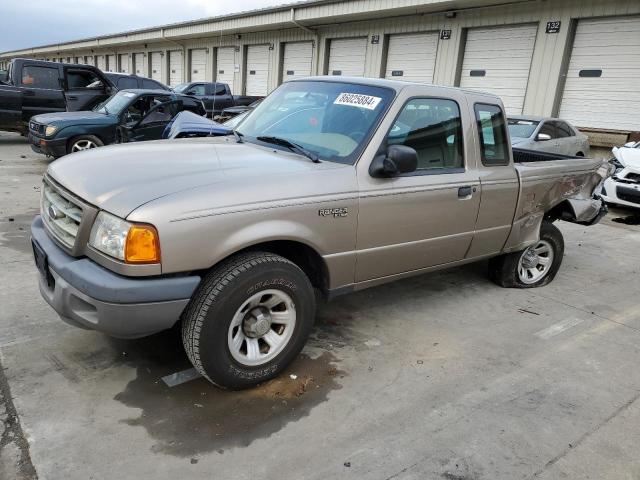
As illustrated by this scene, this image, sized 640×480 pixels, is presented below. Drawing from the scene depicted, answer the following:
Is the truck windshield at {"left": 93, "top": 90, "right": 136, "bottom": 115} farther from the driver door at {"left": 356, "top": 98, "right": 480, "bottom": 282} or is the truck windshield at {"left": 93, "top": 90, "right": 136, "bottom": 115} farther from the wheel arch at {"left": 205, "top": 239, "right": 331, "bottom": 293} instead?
the wheel arch at {"left": 205, "top": 239, "right": 331, "bottom": 293}

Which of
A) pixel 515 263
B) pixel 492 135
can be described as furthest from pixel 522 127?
pixel 492 135

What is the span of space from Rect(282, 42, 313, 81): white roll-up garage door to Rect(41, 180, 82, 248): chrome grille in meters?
18.0

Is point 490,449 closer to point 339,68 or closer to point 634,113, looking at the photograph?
point 634,113

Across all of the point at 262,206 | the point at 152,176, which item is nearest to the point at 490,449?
the point at 262,206

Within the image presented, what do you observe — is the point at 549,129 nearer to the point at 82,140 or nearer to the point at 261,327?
the point at 82,140

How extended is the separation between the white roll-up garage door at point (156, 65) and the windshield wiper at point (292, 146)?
31427 millimetres

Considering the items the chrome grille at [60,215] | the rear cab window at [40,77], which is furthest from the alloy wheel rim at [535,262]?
the rear cab window at [40,77]

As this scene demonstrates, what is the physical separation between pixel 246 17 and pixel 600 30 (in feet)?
46.9

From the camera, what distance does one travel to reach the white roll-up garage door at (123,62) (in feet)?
120

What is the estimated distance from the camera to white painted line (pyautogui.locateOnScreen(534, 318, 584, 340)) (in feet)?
13.4

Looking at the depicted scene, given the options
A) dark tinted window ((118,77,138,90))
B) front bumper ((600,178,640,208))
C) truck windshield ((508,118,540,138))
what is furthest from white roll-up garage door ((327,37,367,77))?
front bumper ((600,178,640,208))

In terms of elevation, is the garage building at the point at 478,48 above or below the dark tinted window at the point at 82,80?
above

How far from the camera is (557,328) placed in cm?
423

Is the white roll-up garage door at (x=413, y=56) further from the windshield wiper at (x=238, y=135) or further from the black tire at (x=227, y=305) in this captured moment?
the black tire at (x=227, y=305)
